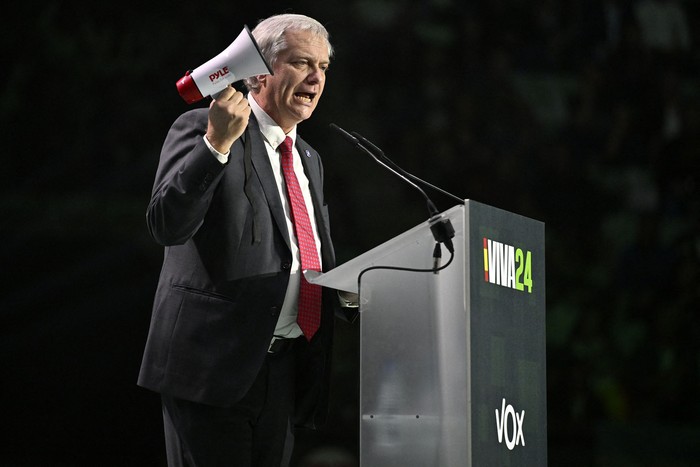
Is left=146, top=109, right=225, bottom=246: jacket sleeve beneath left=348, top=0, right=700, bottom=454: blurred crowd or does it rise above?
beneath

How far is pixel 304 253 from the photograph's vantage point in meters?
1.98

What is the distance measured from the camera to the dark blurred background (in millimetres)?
3883

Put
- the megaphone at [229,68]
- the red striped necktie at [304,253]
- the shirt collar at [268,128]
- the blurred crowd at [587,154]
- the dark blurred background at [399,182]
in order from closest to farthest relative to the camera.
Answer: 1. the megaphone at [229,68]
2. the red striped necktie at [304,253]
3. the shirt collar at [268,128]
4. the dark blurred background at [399,182]
5. the blurred crowd at [587,154]

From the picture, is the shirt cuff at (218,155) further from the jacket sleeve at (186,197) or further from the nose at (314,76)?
the nose at (314,76)

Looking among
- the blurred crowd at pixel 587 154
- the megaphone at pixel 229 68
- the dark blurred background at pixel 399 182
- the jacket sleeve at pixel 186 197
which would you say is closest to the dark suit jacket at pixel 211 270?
the jacket sleeve at pixel 186 197

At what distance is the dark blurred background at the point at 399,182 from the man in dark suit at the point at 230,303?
2033mm

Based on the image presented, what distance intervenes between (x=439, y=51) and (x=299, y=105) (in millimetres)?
2558

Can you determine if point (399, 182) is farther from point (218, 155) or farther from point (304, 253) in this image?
point (218, 155)

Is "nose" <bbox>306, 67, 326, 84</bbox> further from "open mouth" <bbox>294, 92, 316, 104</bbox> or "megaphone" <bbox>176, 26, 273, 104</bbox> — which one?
"megaphone" <bbox>176, 26, 273, 104</bbox>

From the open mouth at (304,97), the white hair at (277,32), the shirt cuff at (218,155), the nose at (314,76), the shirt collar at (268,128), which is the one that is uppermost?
Answer: the white hair at (277,32)

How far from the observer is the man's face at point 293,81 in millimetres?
2092

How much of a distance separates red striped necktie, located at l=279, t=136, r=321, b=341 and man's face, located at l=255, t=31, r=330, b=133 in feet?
0.35

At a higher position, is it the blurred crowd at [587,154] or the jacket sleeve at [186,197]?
the blurred crowd at [587,154]

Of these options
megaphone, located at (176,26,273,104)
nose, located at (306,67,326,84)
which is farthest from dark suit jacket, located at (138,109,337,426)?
nose, located at (306,67,326,84)
